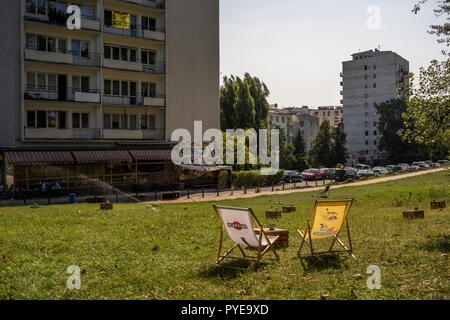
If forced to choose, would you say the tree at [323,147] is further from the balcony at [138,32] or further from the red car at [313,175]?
the balcony at [138,32]

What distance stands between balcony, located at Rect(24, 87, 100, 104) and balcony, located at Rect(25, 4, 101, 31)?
5229 millimetres

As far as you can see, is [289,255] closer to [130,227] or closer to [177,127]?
[130,227]

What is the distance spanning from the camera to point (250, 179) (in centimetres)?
4622

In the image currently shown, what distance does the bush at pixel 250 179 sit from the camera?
44.6m

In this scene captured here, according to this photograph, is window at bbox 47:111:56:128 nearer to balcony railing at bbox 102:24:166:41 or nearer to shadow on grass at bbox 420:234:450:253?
balcony railing at bbox 102:24:166:41

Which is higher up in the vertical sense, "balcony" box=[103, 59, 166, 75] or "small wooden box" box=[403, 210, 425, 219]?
"balcony" box=[103, 59, 166, 75]

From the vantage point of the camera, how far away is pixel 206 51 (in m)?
45.6

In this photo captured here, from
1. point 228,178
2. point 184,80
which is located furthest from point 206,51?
point 228,178

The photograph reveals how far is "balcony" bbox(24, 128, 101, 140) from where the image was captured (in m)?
34.1

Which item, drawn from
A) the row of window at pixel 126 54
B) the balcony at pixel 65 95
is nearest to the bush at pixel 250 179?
the row of window at pixel 126 54

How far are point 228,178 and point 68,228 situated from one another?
31.9 m

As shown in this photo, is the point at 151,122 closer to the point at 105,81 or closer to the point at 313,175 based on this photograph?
the point at 105,81

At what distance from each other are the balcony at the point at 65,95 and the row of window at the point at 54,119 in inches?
49.1

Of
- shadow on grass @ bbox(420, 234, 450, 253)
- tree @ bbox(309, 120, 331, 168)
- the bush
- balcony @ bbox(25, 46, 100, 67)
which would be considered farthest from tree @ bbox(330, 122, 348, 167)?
shadow on grass @ bbox(420, 234, 450, 253)
